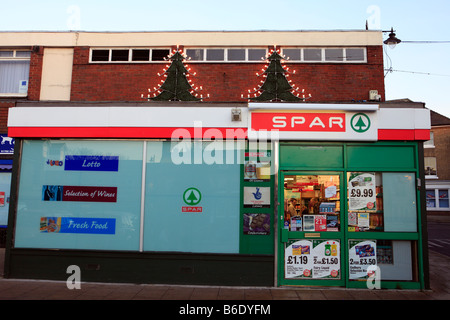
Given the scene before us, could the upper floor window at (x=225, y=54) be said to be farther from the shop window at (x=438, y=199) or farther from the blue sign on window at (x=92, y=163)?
the shop window at (x=438, y=199)

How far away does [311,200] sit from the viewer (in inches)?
258

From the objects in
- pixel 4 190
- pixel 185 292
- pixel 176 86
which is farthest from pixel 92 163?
pixel 4 190

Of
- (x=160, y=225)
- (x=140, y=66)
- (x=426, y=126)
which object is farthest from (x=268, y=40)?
(x=160, y=225)

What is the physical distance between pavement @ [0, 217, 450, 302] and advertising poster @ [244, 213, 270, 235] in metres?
1.06

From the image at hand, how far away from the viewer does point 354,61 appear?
11.2 m

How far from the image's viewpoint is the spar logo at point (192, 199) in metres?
6.54

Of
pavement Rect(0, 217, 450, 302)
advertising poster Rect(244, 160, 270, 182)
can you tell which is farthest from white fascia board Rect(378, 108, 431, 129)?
pavement Rect(0, 217, 450, 302)

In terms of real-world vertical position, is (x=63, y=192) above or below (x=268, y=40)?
below

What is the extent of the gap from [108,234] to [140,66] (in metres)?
6.93

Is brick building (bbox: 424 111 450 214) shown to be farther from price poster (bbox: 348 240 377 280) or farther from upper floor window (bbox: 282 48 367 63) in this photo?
price poster (bbox: 348 240 377 280)

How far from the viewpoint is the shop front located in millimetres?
6316

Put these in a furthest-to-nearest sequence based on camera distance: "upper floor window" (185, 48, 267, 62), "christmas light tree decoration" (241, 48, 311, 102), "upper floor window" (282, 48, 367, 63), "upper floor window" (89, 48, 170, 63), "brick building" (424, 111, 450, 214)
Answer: "brick building" (424, 111, 450, 214) < "upper floor window" (89, 48, 170, 63) < "upper floor window" (185, 48, 267, 62) < "upper floor window" (282, 48, 367, 63) < "christmas light tree decoration" (241, 48, 311, 102)

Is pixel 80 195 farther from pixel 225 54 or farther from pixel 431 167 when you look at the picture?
pixel 431 167
